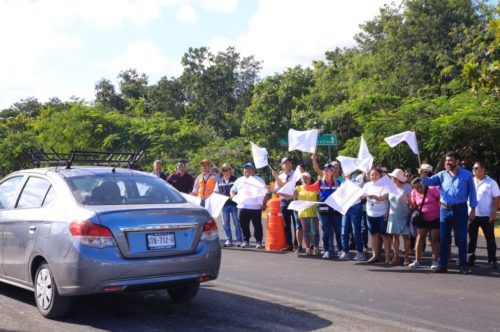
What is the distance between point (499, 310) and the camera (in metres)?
6.96

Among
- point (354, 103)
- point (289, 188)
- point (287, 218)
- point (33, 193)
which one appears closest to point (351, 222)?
point (289, 188)

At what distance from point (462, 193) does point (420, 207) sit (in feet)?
3.00

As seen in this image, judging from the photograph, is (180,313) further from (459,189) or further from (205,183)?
(205,183)

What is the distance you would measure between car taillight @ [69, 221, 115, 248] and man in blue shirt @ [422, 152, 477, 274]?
5500mm

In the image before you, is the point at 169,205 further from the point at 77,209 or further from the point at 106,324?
the point at 106,324

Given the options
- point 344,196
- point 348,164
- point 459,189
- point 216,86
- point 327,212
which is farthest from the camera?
point 216,86

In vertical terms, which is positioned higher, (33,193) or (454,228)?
(33,193)

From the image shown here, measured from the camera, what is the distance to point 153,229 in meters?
6.36

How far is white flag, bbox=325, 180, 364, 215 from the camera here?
10922mm

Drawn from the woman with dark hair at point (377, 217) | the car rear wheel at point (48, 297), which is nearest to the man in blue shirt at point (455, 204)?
the woman with dark hair at point (377, 217)

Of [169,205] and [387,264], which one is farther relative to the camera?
[387,264]

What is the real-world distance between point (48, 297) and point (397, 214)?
603 cm

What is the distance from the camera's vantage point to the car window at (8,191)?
7598 millimetres

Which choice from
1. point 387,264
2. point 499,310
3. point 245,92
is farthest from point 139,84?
point 499,310
